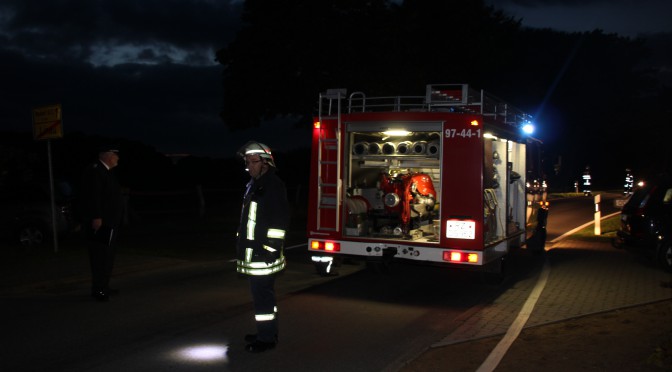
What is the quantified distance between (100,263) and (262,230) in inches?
132

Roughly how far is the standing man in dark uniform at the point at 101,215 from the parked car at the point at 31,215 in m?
5.76

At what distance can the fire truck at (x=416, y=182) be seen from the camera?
8469mm

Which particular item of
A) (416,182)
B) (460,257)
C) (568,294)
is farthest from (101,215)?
(568,294)

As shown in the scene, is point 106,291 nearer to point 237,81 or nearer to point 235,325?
point 235,325

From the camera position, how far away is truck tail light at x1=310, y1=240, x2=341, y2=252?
9211 mm

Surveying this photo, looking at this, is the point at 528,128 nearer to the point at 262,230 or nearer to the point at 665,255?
the point at 665,255

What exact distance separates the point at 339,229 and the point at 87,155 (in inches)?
1004

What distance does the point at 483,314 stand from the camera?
25.5ft

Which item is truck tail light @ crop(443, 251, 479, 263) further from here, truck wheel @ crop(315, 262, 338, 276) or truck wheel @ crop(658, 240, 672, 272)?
truck wheel @ crop(658, 240, 672, 272)

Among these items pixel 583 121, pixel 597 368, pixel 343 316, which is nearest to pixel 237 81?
pixel 343 316

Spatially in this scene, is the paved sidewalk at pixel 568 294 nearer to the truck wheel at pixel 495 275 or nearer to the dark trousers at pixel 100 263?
the truck wheel at pixel 495 275

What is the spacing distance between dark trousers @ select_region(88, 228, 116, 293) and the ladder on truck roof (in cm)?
284

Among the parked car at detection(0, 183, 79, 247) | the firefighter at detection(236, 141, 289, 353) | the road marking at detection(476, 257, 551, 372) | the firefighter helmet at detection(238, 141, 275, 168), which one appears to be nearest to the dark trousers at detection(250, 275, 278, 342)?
the firefighter at detection(236, 141, 289, 353)

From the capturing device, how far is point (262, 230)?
5.64 meters
